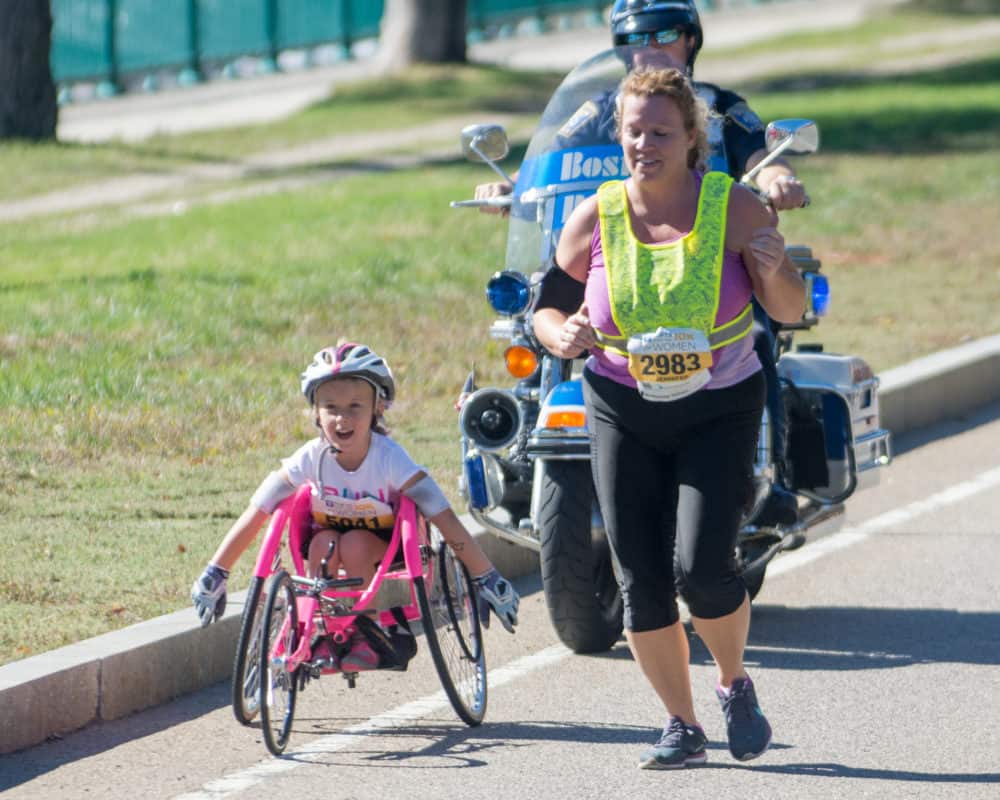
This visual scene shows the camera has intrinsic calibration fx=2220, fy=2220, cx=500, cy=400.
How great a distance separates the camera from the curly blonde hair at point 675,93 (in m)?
5.89

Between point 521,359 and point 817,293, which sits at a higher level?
point 817,293

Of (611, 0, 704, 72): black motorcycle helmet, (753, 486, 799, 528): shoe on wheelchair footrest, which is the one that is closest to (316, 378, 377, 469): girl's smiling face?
(753, 486, 799, 528): shoe on wheelchair footrest

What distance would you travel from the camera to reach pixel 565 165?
7.77 metres

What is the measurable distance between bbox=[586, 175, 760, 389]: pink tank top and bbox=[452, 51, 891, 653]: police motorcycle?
0.96m

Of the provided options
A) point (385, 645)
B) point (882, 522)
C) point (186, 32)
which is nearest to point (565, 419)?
point (385, 645)

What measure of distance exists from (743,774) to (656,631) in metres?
0.47

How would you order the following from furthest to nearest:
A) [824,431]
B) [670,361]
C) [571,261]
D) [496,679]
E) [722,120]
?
[824,431]
[722,120]
[496,679]
[571,261]
[670,361]

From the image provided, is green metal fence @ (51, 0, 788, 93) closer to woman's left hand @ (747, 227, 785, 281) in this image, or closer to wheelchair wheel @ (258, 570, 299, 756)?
wheelchair wheel @ (258, 570, 299, 756)

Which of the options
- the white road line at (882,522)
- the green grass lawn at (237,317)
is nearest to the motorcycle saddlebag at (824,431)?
the white road line at (882,522)

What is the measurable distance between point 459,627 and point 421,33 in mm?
23956

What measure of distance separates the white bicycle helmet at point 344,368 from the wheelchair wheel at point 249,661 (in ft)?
2.04

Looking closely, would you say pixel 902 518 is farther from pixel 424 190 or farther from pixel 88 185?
pixel 88 185

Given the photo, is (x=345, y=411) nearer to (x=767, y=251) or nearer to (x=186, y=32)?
(x=767, y=251)

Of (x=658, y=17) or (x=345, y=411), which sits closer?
(x=345, y=411)
